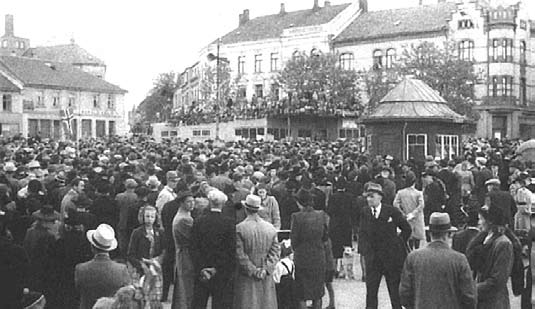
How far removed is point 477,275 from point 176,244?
4105 millimetres

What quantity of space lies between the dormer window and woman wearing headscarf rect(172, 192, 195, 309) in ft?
173

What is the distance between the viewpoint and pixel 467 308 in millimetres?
7957

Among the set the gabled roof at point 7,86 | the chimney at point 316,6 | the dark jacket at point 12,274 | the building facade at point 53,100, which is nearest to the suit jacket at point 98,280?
the dark jacket at point 12,274

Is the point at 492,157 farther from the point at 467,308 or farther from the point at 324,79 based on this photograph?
the point at 324,79

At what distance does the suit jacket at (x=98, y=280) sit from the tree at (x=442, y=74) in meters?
44.9

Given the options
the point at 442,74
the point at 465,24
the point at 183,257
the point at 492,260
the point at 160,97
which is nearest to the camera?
the point at 492,260

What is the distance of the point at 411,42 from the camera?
204 feet

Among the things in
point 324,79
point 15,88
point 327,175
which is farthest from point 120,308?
point 15,88

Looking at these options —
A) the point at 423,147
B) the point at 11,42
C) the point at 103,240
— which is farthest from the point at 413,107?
the point at 11,42

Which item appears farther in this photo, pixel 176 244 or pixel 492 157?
pixel 492 157

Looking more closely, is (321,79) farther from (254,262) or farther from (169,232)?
(254,262)

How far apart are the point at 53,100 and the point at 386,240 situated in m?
63.4

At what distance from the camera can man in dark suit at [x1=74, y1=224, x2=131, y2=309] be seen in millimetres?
7578

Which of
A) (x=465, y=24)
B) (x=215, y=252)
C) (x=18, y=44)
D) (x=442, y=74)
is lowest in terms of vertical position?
(x=215, y=252)
